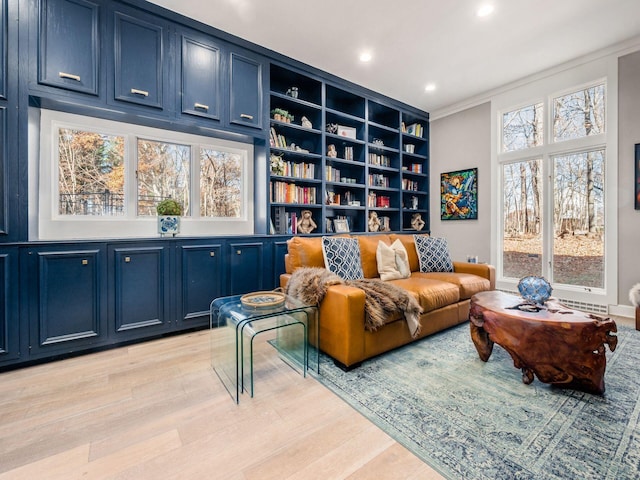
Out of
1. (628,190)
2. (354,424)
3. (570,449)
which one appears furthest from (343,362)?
(628,190)

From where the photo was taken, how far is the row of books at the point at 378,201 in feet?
14.8

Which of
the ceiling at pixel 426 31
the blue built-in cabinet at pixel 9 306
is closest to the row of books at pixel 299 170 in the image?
the ceiling at pixel 426 31

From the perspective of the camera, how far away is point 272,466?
1.21 meters

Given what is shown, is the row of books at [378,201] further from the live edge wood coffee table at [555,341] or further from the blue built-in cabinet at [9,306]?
the blue built-in cabinet at [9,306]

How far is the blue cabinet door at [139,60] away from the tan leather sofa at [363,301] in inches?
72.2

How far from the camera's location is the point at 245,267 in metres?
3.01

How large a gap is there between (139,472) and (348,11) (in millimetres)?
3480

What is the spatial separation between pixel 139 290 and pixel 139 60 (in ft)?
6.56

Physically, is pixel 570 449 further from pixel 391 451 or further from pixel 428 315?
pixel 428 315

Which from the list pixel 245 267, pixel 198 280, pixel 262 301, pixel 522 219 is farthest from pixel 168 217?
pixel 522 219

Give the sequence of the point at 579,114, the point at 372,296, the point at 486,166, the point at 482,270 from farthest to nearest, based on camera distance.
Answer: the point at 486,166
the point at 579,114
the point at 482,270
the point at 372,296

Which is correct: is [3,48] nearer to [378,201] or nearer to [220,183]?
[220,183]

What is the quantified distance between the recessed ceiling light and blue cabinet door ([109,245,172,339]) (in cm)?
354

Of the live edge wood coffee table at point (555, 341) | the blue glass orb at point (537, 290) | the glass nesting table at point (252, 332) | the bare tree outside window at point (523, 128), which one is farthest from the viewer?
the bare tree outside window at point (523, 128)
